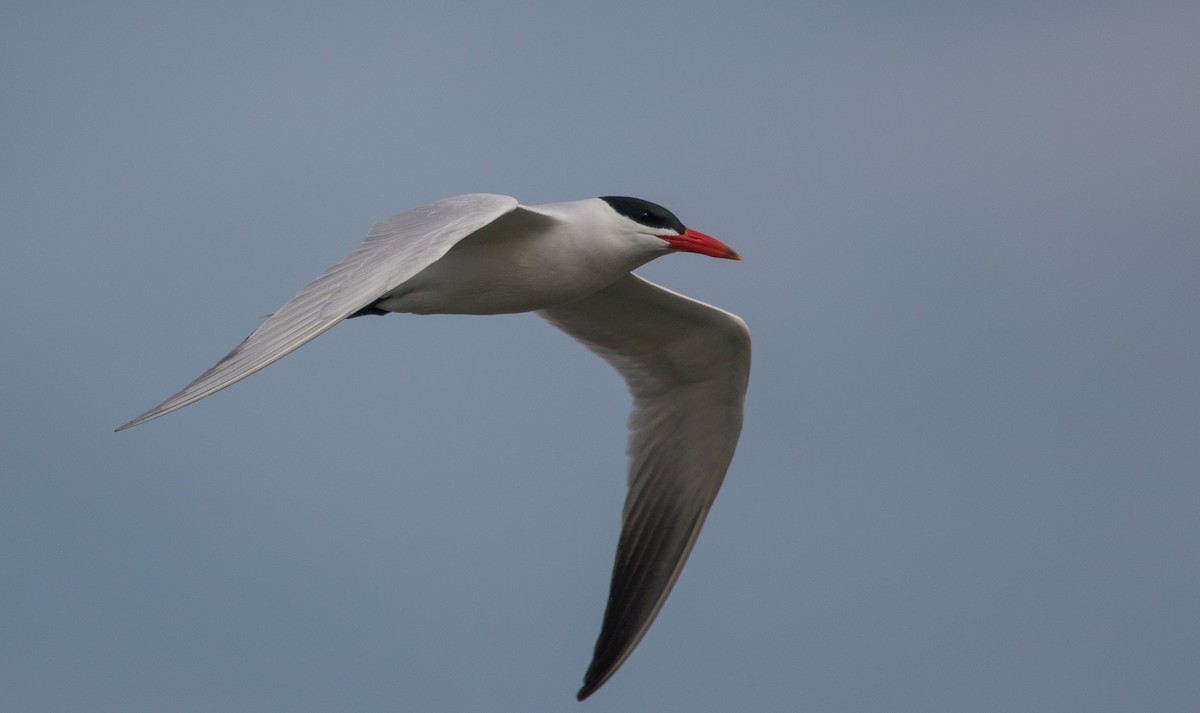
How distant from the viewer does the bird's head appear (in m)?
9.12

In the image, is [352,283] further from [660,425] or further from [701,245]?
[660,425]

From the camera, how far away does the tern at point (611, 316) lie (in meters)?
7.20

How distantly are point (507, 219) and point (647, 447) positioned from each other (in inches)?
118

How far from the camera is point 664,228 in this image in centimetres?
916

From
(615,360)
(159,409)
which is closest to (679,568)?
(615,360)

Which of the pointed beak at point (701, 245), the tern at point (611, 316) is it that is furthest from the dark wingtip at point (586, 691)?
the pointed beak at point (701, 245)

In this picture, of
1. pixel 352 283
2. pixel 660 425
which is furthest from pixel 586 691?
pixel 352 283

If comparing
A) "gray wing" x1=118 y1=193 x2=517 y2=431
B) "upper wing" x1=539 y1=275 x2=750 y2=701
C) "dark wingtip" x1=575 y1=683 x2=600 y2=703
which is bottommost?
"dark wingtip" x1=575 y1=683 x2=600 y2=703

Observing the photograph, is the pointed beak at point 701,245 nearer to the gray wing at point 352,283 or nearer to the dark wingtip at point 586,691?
the gray wing at point 352,283

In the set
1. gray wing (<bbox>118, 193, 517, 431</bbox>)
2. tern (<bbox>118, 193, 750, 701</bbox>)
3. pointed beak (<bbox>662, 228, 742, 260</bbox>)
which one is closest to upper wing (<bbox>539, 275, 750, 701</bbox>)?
tern (<bbox>118, 193, 750, 701</bbox>)

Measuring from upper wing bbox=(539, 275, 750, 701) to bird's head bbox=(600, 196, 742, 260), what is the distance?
1493mm

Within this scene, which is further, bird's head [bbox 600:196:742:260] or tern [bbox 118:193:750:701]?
bird's head [bbox 600:196:742:260]

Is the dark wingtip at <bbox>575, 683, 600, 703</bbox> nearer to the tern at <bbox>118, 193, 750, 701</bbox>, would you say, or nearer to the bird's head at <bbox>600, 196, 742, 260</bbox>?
the tern at <bbox>118, 193, 750, 701</bbox>

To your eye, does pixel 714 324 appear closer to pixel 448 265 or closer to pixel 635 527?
pixel 635 527
